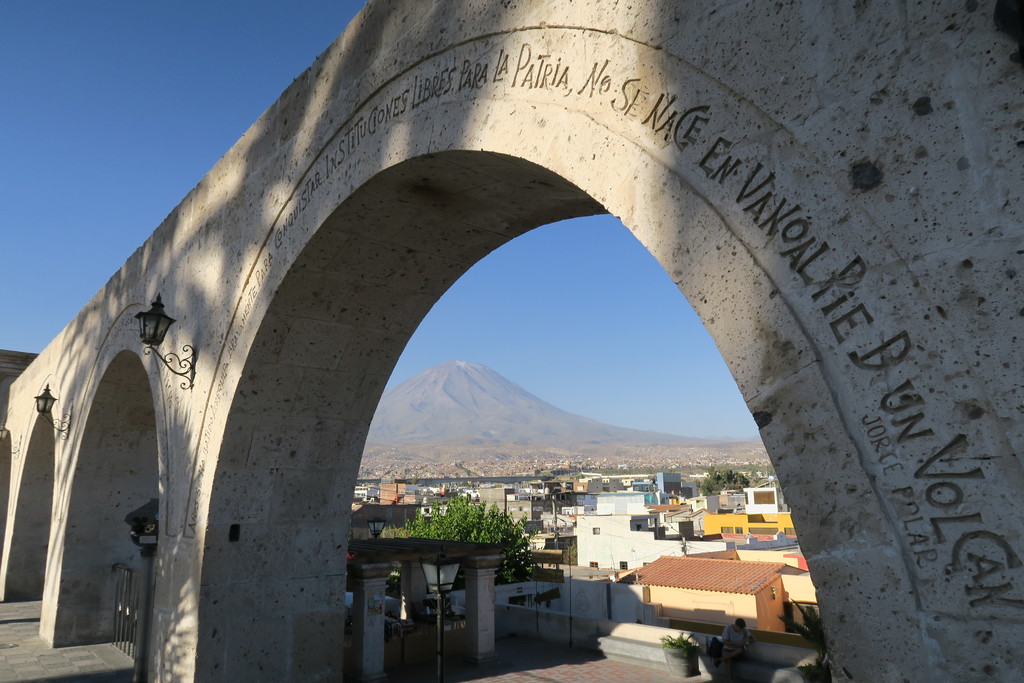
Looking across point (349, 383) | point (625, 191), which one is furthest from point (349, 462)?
point (625, 191)

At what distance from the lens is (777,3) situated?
2.07m

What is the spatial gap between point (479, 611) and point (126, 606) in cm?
414

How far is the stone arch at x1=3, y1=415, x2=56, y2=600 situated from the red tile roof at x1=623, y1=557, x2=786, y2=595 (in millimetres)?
14014

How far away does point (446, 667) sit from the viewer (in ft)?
26.2

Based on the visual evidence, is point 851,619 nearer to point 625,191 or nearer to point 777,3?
point 625,191

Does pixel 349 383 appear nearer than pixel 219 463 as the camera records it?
No

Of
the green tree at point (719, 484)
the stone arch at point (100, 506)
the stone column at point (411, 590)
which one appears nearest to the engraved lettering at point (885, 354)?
the stone arch at point (100, 506)

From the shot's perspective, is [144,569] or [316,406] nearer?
[316,406]

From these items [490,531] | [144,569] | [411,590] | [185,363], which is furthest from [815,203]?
[490,531]

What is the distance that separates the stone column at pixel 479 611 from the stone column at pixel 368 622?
1177 mm

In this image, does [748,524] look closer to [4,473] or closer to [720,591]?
[720,591]

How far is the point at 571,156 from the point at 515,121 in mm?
470

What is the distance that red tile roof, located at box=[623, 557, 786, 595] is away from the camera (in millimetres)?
18516

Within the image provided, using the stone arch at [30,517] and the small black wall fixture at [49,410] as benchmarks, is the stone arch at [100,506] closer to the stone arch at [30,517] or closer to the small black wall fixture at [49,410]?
the small black wall fixture at [49,410]
